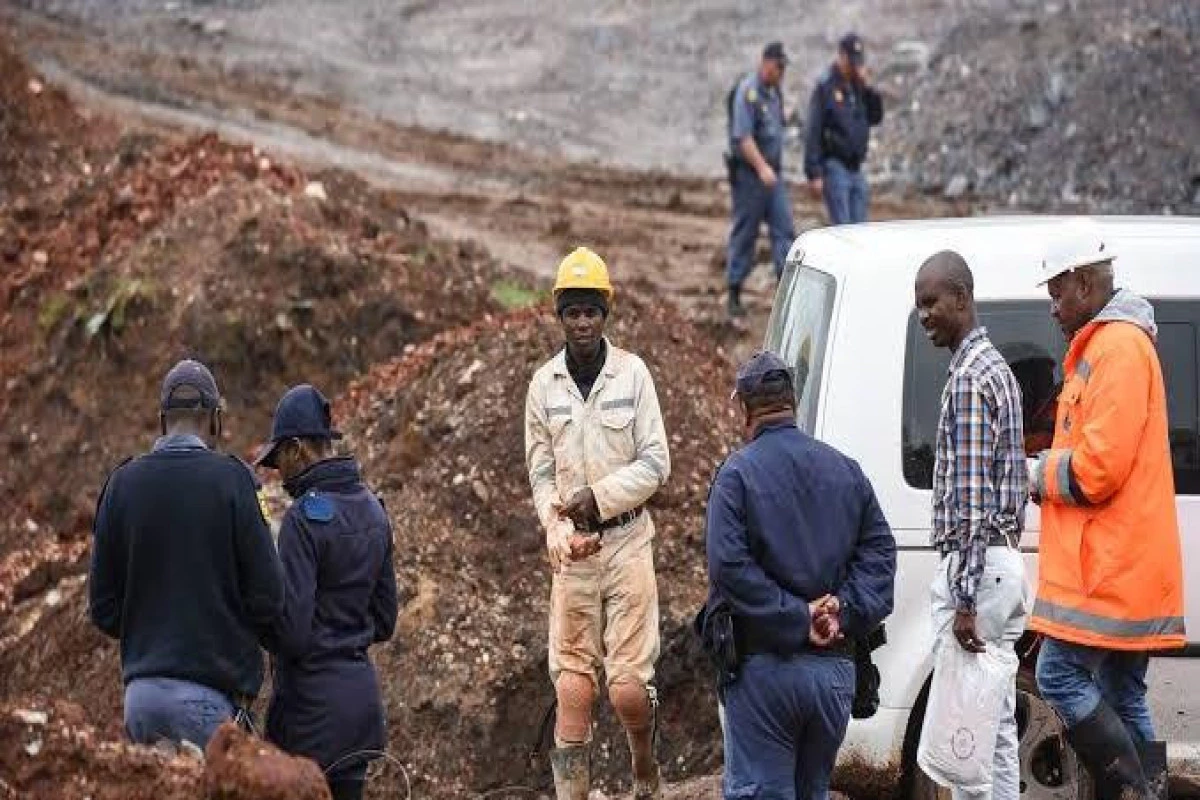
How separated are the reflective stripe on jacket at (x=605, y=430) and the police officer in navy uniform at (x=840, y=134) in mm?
8645

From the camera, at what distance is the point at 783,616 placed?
265 inches

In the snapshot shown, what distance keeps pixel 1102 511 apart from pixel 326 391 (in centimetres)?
854

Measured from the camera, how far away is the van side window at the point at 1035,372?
7988 millimetres

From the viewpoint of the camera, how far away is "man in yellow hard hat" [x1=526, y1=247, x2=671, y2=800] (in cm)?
815

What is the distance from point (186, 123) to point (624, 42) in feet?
31.2

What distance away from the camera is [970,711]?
7121mm

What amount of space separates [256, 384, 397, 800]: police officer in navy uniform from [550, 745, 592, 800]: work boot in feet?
3.71

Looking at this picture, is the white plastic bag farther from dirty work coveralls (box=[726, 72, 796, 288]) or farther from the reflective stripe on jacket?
dirty work coveralls (box=[726, 72, 796, 288])

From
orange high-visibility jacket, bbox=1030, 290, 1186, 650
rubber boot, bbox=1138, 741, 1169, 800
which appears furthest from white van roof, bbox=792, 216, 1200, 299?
rubber boot, bbox=1138, 741, 1169, 800

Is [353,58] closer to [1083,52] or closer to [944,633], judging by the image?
[1083,52]

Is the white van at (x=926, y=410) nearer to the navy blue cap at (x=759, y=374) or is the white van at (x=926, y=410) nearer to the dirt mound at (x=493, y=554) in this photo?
the navy blue cap at (x=759, y=374)

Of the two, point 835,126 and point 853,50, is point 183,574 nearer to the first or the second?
point 835,126

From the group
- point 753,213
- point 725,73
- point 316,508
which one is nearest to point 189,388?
point 316,508

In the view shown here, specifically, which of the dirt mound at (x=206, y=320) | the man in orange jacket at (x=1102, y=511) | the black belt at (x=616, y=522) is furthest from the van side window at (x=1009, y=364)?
the dirt mound at (x=206, y=320)
